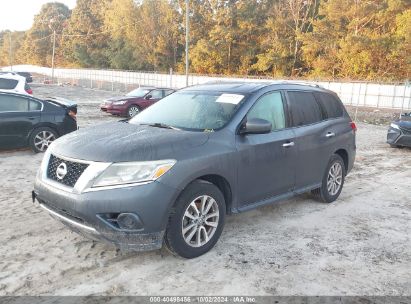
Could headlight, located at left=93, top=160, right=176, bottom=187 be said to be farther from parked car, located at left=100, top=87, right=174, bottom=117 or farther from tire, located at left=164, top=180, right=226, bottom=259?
parked car, located at left=100, top=87, right=174, bottom=117

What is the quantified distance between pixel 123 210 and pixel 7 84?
1084 centimetres

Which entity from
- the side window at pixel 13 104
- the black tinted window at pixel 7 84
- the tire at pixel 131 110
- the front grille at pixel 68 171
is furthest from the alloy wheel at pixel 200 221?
the tire at pixel 131 110

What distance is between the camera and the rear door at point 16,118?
330 inches

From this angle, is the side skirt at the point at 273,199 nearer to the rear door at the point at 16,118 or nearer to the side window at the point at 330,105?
the side window at the point at 330,105

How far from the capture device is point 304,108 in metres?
5.43

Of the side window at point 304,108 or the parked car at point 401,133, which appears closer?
the side window at point 304,108

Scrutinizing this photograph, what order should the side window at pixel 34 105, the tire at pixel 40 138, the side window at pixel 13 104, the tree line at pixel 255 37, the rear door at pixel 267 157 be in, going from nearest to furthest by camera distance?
1. the rear door at pixel 267 157
2. the side window at pixel 13 104
3. the tire at pixel 40 138
4. the side window at pixel 34 105
5. the tree line at pixel 255 37

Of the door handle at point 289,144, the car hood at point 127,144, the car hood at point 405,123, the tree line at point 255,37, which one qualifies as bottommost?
the car hood at point 405,123

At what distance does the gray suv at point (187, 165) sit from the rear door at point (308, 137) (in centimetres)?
1

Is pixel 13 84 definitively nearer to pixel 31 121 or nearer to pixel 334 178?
pixel 31 121

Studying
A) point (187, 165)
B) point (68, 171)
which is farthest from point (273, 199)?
point (68, 171)

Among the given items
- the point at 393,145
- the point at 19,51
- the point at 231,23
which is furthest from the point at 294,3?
the point at 19,51

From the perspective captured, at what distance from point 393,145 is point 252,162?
869 centimetres

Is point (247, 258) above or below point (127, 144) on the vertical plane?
below
